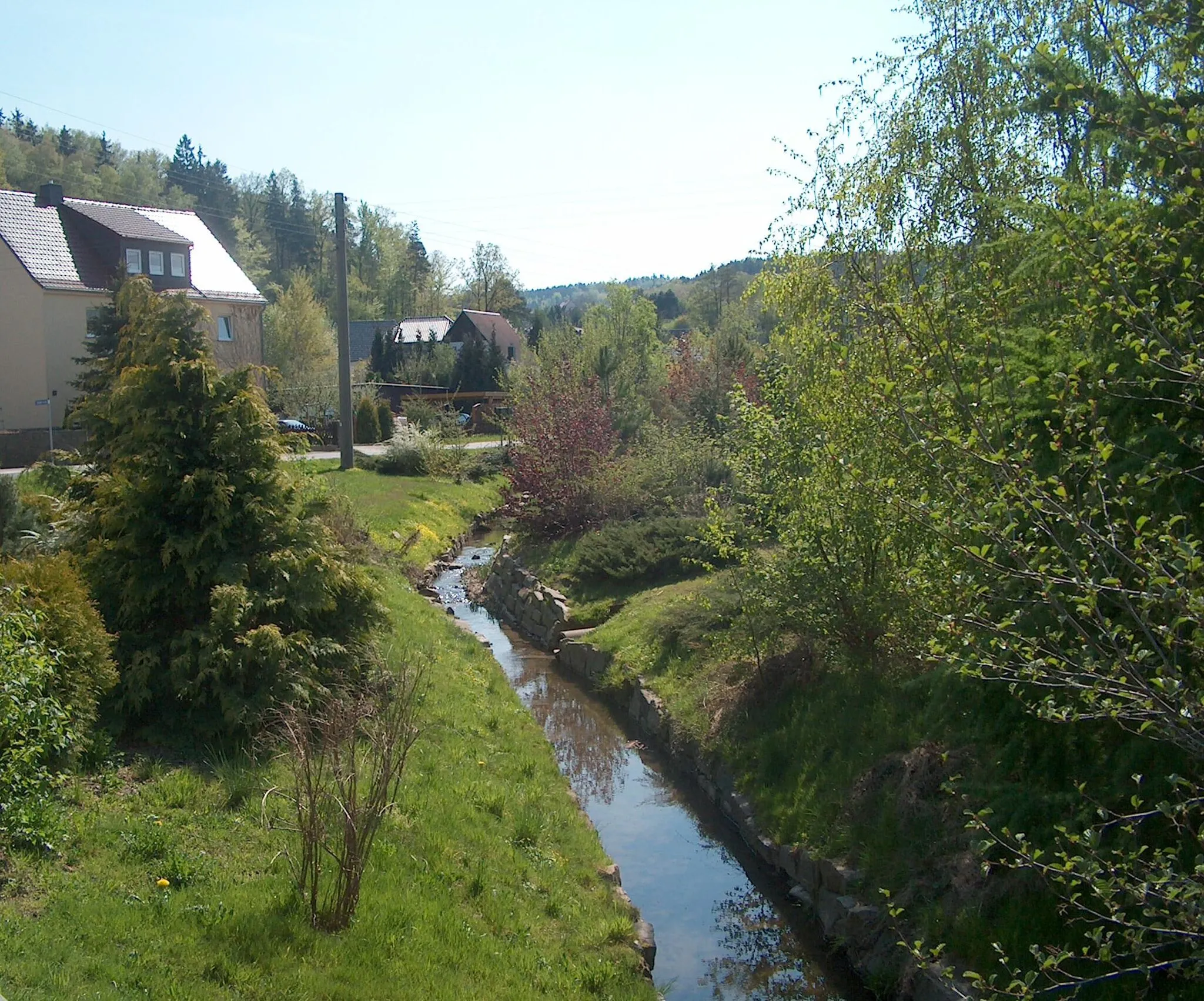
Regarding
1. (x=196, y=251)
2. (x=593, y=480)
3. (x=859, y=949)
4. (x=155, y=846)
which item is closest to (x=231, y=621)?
(x=155, y=846)

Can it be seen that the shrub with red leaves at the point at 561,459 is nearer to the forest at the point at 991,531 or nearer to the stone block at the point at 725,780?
the forest at the point at 991,531

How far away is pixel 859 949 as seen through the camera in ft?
27.7

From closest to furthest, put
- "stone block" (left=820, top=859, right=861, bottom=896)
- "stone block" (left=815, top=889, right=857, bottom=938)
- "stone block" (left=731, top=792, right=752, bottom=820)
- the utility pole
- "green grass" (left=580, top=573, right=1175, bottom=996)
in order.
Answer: "green grass" (left=580, top=573, right=1175, bottom=996)
"stone block" (left=815, top=889, right=857, bottom=938)
"stone block" (left=820, top=859, right=861, bottom=896)
"stone block" (left=731, top=792, right=752, bottom=820)
the utility pole

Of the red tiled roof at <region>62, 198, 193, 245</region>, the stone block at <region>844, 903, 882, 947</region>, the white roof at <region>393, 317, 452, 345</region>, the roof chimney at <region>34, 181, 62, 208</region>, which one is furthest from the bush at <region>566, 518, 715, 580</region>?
the white roof at <region>393, 317, 452, 345</region>

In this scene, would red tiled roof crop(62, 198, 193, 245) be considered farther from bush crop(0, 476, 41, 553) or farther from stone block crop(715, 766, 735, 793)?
stone block crop(715, 766, 735, 793)

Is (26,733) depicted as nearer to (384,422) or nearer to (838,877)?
(838,877)

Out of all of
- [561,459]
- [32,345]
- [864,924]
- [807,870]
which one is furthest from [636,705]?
[32,345]

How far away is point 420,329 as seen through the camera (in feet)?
221

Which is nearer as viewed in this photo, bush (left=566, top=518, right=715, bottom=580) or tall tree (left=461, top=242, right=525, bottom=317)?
bush (left=566, top=518, right=715, bottom=580)

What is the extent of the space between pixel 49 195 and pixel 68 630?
36.6 meters

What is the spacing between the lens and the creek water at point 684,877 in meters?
8.51

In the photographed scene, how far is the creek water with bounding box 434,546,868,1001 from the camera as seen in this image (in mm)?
8508

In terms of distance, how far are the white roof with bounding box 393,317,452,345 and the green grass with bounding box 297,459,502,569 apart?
3260 cm

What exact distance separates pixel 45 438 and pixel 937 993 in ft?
96.4
